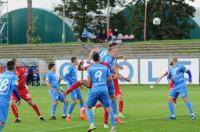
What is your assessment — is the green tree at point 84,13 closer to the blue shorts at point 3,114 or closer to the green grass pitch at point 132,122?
the green grass pitch at point 132,122

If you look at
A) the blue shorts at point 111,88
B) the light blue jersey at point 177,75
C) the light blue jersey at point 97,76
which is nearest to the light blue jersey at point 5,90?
the light blue jersey at point 97,76

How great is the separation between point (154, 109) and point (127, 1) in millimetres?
57188

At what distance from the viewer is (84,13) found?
81562 millimetres

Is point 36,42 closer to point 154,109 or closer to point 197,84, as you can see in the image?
point 197,84

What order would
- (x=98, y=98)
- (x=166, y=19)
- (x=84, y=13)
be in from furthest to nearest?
(x=84, y=13), (x=166, y=19), (x=98, y=98)

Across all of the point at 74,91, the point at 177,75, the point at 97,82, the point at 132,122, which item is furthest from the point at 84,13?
→ the point at 97,82

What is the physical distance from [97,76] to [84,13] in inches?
2530

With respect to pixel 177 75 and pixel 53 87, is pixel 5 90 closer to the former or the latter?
pixel 53 87

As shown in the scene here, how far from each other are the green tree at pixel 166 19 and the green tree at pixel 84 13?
4.73m

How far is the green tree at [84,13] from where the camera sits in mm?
80750

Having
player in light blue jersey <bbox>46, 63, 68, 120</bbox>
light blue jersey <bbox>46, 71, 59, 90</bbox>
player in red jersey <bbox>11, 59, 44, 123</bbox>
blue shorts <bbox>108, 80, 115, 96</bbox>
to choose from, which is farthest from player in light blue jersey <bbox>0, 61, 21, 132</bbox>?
light blue jersey <bbox>46, 71, 59, 90</bbox>

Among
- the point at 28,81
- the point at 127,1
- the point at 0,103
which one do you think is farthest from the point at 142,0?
the point at 0,103

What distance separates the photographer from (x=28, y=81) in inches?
2094

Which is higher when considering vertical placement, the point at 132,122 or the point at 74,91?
the point at 74,91
